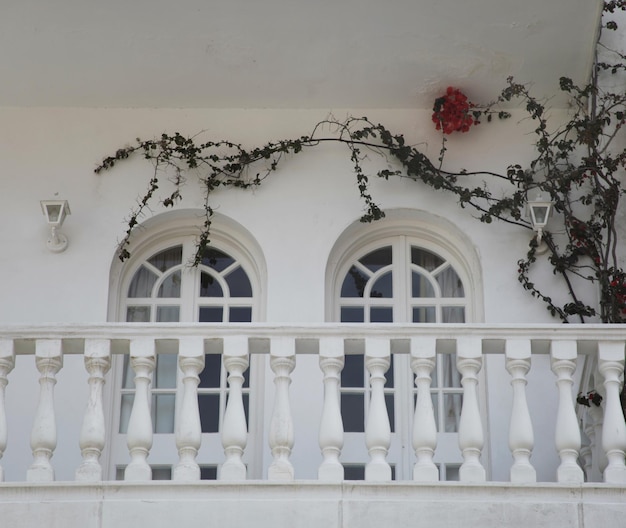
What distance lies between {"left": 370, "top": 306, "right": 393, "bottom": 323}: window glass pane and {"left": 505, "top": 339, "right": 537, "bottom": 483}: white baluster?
7.49 feet

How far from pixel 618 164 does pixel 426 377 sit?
3023mm

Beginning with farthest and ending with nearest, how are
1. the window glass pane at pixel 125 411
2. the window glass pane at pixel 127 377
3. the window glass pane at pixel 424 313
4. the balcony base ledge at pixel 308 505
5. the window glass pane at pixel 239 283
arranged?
the window glass pane at pixel 239 283, the window glass pane at pixel 424 313, the window glass pane at pixel 127 377, the window glass pane at pixel 125 411, the balcony base ledge at pixel 308 505

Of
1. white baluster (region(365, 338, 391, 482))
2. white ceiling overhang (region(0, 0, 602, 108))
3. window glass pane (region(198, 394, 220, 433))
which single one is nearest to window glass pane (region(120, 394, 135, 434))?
window glass pane (region(198, 394, 220, 433))

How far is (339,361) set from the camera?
22.4ft

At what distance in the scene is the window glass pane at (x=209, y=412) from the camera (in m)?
8.70

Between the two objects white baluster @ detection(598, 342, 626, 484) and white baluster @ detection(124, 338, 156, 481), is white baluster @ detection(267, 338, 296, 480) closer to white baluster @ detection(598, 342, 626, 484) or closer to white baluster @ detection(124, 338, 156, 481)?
white baluster @ detection(124, 338, 156, 481)

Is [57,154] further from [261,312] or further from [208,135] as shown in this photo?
[261,312]

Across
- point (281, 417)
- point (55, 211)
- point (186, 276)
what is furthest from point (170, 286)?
point (281, 417)

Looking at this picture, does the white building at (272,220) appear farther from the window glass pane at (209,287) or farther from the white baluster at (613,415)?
the white baluster at (613,415)

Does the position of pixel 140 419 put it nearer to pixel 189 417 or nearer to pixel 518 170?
pixel 189 417

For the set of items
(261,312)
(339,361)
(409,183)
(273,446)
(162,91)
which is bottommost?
(273,446)

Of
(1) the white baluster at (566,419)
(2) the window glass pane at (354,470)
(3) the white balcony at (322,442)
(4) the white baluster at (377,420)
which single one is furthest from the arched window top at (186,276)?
(1) the white baluster at (566,419)

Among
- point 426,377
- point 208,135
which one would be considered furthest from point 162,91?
point 426,377

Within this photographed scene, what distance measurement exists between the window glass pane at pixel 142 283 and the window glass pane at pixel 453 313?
200 cm
